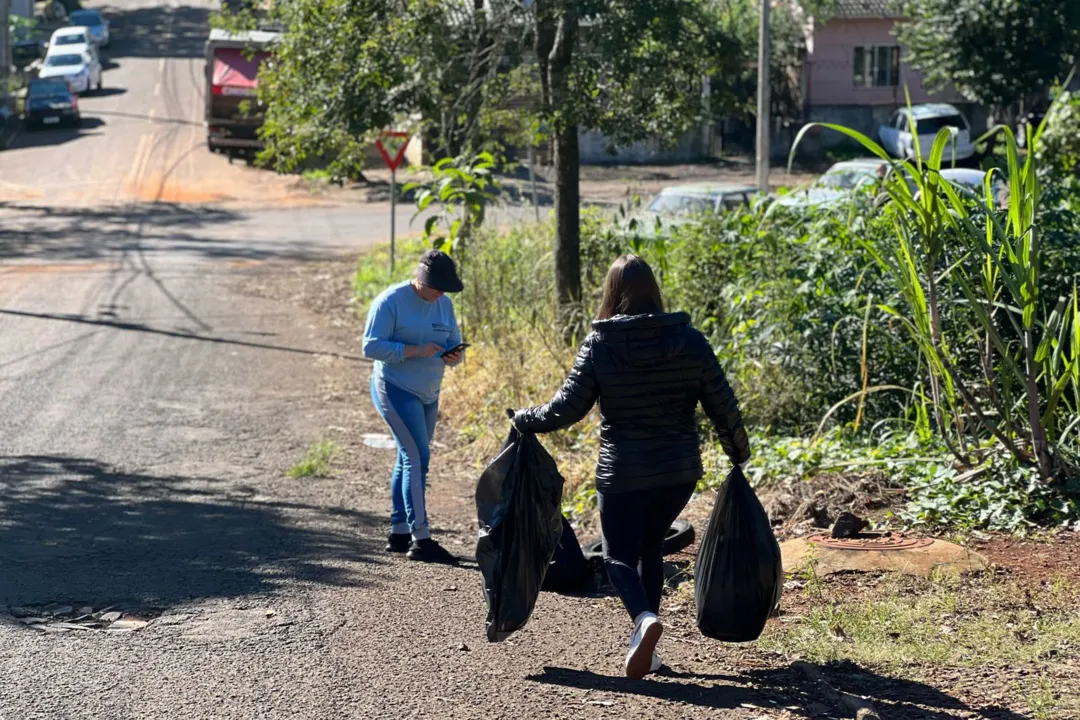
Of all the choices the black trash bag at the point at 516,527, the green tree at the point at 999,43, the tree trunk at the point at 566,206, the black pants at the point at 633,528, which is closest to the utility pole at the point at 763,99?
the green tree at the point at 999,43

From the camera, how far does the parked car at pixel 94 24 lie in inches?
2283

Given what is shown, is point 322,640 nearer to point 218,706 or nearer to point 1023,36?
point 218,706

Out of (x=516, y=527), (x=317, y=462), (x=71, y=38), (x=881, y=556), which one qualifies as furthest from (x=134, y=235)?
(x=71, y=38)

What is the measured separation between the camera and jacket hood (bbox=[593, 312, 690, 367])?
489 cm

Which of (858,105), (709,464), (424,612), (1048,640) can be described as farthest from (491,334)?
(858,105)

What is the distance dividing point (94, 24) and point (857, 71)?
34.4 metres

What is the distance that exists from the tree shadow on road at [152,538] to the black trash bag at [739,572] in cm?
209

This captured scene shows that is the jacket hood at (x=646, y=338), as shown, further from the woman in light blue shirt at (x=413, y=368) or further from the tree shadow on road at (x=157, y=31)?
the tree shadow on road at (x=157, y=31)

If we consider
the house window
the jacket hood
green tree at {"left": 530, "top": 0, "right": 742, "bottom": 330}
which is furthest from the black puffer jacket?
the house window

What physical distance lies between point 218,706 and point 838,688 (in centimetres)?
229

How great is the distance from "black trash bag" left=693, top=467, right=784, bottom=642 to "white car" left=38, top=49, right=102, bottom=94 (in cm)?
4666

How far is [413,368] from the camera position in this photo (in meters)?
6.94

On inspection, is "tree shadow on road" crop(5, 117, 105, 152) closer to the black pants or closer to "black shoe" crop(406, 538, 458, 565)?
"black shoe" crop(406, 538, 458, 565)

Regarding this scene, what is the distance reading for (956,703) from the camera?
4637 mm
